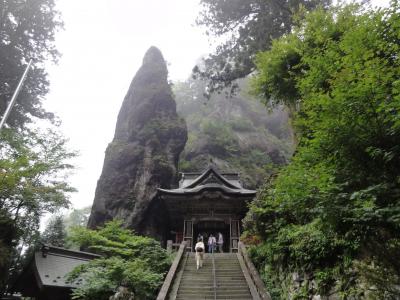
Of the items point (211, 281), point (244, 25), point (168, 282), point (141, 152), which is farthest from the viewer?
point (141, 152)

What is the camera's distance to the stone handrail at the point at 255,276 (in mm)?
7984

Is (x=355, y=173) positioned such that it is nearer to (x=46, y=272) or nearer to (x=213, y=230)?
(x=46, y=272)

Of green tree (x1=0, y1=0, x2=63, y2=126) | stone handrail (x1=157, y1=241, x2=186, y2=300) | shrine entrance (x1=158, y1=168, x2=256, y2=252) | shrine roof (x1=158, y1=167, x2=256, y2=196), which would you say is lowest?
stone handrail (x1=157, y1=241, x2=186, y2=300)

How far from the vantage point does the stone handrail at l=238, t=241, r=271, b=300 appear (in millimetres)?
7984

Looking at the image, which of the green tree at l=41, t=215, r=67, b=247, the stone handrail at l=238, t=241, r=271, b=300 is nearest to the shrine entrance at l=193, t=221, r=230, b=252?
the stone handrail at l=238, t=241, r=271, b=300

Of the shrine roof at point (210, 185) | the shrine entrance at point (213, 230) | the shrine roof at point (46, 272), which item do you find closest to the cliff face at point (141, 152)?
the shrine roof at point (210, 185)

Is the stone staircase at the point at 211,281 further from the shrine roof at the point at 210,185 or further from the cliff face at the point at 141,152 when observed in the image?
the cliff face at the point at 141,152

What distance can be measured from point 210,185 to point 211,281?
8.87m

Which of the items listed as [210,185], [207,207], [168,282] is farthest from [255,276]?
[207,207]

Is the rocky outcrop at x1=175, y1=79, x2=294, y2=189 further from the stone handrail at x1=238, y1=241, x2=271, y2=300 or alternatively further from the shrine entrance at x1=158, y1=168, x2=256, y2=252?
the stone handrail at x1=238, y1=241, x2=271, y2=300

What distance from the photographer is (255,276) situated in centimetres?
924

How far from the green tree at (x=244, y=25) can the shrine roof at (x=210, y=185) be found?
255 inches

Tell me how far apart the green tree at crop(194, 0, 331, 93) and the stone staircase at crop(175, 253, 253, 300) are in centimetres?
1171

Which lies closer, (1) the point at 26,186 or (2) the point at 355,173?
(2) the point at 355,173
